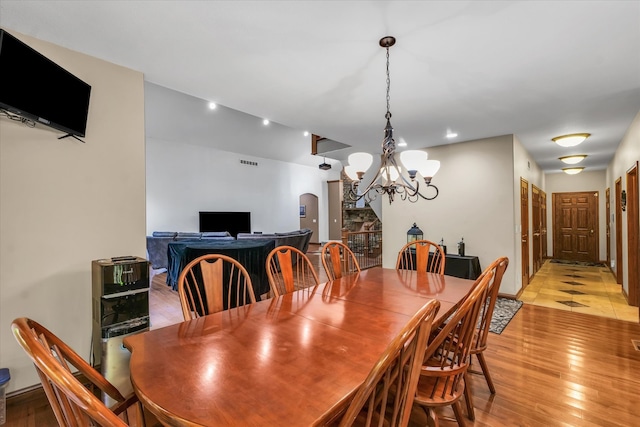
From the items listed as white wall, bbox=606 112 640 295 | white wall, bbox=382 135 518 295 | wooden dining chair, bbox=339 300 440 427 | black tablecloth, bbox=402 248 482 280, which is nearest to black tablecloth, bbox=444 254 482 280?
black tablecloth, bbox=402 248 482 280

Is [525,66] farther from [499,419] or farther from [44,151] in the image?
[44,151]

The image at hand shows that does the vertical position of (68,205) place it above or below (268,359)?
above

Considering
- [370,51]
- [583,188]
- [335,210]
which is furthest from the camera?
[335,210]

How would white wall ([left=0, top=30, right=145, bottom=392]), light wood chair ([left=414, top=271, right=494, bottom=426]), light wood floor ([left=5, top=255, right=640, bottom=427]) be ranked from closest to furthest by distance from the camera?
1. light wood chair ([left=414, top=271, right=494, bottom=426])
2. light wood floor ([left=5, top=255, right=640, bottom=427])
3. white wall ([left=0, top=30, right=145, bottom=392])

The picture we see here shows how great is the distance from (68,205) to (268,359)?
7.22ft

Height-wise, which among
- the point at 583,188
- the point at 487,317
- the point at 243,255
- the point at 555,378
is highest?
the point at 583,188

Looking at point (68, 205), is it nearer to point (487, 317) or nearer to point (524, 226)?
point (487, 317)

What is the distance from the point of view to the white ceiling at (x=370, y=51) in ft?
6.00

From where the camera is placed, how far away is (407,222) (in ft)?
18.6

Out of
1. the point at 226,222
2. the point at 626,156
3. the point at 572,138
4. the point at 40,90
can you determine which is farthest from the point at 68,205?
the point at 626,156

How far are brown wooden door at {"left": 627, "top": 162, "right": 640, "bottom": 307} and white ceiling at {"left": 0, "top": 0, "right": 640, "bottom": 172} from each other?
930 millimetres

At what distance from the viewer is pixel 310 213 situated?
11.6m

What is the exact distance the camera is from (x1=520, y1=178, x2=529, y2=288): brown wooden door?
495 cm

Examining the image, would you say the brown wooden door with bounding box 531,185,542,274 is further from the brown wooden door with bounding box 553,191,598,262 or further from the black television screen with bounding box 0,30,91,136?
the black television screen with bounding box 0,30,91,136
